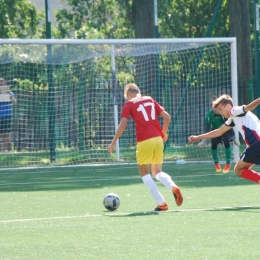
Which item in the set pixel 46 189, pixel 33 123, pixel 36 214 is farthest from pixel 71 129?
pixel 36 214

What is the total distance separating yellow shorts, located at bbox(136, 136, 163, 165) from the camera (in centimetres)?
1102

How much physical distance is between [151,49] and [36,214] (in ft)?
33.0

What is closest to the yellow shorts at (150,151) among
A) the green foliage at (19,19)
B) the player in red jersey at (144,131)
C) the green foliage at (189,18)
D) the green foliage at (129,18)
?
the player in red jersey at (144,131)

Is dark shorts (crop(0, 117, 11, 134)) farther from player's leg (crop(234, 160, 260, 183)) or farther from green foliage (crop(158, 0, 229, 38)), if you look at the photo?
green foliage (crop(158, 0, 229, 38))

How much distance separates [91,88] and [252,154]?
34.4ft

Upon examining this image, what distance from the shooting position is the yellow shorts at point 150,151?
434 inches

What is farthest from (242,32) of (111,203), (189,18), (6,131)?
(111,203)

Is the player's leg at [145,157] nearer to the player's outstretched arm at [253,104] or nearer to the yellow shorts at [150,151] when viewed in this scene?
the yellow shorts at [150,151]

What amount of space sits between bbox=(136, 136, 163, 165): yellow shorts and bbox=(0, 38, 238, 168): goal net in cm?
792

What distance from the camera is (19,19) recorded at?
3130 centimetres

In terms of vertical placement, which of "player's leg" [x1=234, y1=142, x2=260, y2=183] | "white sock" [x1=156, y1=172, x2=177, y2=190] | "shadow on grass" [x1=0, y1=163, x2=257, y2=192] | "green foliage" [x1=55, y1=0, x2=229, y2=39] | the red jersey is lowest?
"shadow on grass" [x1=0, y1=163, x2=257, y2=192]

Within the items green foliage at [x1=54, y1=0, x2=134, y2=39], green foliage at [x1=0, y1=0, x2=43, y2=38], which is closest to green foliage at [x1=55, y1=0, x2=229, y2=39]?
green foliage at [x1=54, y1=0, x2=134, y2=39]

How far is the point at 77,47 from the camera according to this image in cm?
1955

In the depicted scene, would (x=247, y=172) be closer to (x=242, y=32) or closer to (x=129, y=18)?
(x=129, y=18)
